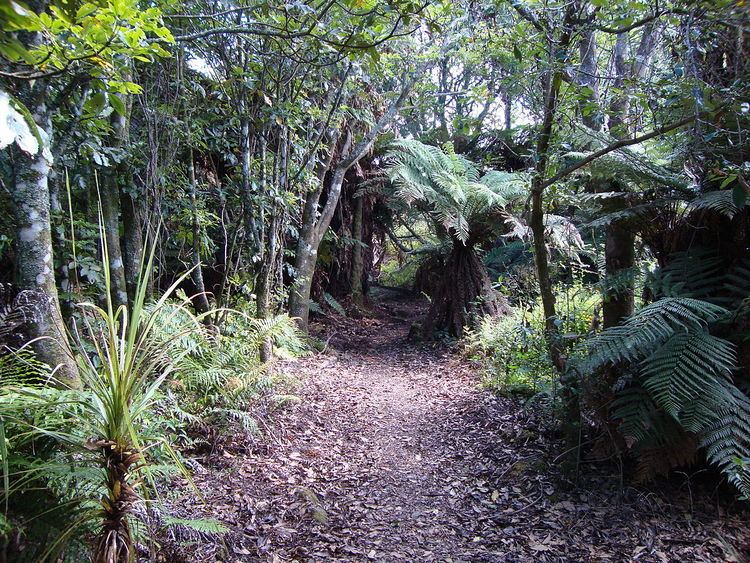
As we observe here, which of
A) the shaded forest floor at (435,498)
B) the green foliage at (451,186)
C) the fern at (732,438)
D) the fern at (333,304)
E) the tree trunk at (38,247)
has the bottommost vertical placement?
the shaded forest floor at (435,498)

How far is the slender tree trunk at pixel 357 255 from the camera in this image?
8.96 m

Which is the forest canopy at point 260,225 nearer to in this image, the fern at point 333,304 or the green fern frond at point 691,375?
the green fern frond at point 691,375

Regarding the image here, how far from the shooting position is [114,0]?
1.72 metres

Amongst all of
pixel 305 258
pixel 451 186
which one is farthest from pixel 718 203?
pixel 305 258

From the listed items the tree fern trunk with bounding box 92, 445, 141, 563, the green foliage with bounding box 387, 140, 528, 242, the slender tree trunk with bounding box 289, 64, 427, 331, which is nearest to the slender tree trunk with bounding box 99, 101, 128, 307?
the tree fern trunk with bounding box 92, 445, 141, 563

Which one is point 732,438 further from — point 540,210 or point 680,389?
point 540,210

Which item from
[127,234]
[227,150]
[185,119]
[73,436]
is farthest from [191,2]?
[73,436]

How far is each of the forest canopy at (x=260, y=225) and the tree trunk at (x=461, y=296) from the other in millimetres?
756

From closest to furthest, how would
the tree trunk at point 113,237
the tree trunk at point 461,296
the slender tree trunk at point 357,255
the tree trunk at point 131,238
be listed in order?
the tree trunk at point 113,237 < the tree trunk at point 131,238 < the tree trunk at point 461,296 < the slender tree trunk at point 357,255

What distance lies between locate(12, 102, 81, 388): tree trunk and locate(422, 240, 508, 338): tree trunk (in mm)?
5088

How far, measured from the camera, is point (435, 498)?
2.86 metres

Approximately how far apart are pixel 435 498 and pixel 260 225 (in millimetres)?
3162

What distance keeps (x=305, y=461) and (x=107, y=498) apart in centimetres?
169

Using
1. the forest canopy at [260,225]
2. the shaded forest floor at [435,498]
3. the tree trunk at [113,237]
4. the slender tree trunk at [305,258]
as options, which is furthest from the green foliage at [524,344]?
the tree trunk at [113,237]
